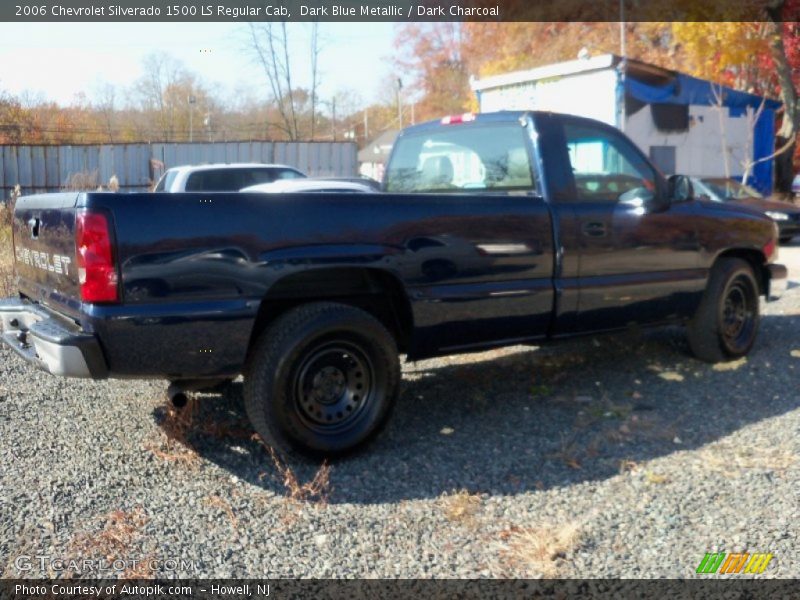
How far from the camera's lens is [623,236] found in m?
5.46

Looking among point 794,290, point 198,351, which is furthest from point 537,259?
point 794,290

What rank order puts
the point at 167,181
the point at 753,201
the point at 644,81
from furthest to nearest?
1. the point at 644,81
2. the point at 753,201
3. the point at 167,181

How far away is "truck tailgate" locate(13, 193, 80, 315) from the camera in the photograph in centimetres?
388

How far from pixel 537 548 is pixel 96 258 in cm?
228

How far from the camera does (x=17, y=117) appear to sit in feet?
72.2

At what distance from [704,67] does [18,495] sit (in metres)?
24.3

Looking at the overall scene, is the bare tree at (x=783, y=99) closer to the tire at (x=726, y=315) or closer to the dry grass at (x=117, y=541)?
the tire at (x=726, y=315)

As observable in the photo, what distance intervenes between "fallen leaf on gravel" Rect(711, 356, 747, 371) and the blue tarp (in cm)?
1126

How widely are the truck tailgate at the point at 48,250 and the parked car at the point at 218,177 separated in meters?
7.31

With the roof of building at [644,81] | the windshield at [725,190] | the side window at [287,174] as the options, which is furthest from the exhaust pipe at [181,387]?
the roof of building at [644,81]

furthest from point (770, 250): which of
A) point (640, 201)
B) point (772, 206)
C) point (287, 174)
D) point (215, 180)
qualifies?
point (772, 206)

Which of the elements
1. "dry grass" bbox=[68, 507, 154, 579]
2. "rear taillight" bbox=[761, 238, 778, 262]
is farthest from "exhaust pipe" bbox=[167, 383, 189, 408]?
"rear taillight" bbox=[761, 238, 778, 262]

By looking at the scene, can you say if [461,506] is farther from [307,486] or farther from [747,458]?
[747,458]

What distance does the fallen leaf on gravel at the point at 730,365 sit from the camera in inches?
246
